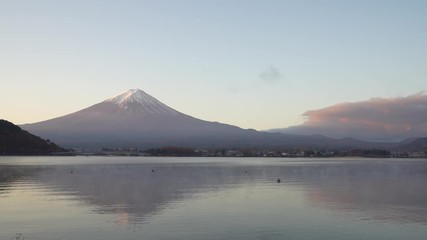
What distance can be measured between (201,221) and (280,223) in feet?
11.0

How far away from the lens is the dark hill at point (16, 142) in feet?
528

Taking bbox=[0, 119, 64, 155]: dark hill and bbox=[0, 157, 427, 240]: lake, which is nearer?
bbox=[0, 157, 427, 240]: lake

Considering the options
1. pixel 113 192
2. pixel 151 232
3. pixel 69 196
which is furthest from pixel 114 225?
pixel 113 192

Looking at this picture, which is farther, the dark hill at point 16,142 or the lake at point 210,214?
the dark hill at point 16,142

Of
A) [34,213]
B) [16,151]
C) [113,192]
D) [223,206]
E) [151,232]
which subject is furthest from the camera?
[16,151]

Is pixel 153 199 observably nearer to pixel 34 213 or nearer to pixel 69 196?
pixel 69 196

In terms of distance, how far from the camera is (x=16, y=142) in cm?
16575

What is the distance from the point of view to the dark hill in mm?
161000

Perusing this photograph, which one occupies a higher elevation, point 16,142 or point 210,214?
point 16,142

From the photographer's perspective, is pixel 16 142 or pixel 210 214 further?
pixel 16 142

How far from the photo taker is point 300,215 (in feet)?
79.3

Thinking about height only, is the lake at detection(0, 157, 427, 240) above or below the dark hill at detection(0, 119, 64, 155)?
below

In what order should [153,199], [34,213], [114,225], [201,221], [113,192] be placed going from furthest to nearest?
1. [113,192]
2. [153,199]
3. [34,213]
4. [201,221]
5. [114,225]

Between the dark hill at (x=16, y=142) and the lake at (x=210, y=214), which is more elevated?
the dark hill at (x=16, y=142)
